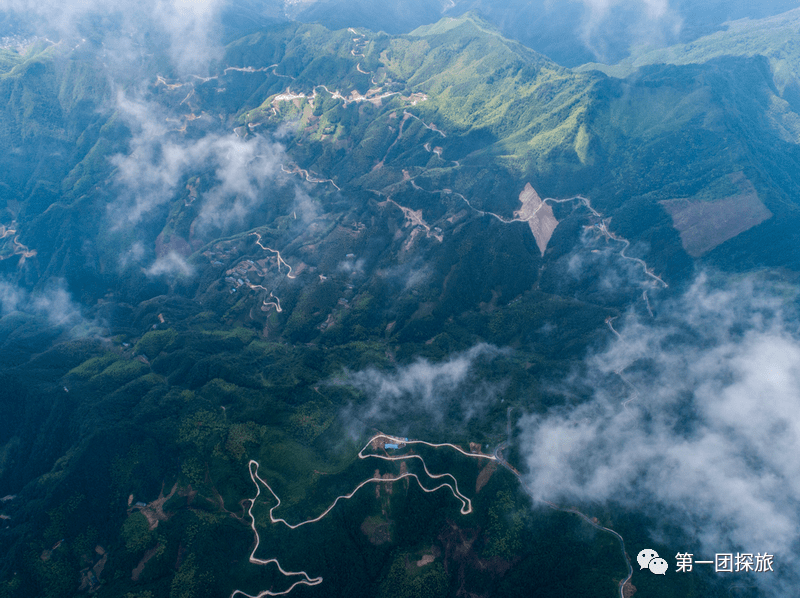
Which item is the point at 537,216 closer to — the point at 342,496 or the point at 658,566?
the point at 658,566

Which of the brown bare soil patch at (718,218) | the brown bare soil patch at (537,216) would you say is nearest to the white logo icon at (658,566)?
the brown bare soil patch at (718,218)

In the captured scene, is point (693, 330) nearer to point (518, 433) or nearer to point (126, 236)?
point (518, 433)

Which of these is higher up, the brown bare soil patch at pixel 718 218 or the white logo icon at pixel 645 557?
the brown bare soil patch at pixel 718 218

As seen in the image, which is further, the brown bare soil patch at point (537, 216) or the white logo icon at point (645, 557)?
the brown bare soil patch at point (537, 216)

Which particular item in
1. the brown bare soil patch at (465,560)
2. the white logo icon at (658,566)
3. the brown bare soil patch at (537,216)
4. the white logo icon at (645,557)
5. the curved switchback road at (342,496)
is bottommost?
the white logo icon at (658,566)

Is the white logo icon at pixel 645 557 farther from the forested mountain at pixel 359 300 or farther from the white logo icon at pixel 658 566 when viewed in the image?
the forested mountain at pixel 359 300

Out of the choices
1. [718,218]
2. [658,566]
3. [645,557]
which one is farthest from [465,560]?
[718,218]

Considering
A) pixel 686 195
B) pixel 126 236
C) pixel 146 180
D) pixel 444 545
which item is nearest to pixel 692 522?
pixel 444 545
